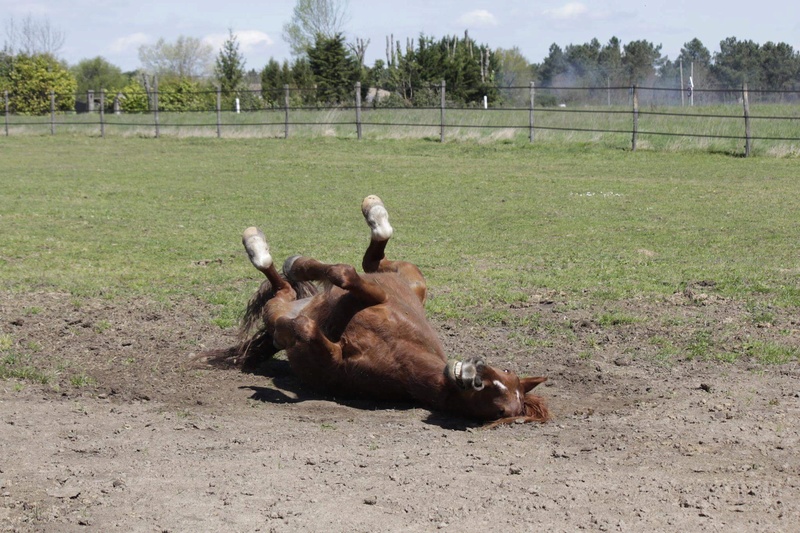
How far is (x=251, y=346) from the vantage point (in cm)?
615

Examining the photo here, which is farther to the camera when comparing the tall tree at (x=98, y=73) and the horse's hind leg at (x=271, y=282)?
the tall tree at (x=98, y=73)

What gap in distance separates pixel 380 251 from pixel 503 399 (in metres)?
1.79

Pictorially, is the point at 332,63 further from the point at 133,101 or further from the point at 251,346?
the point at 251,346

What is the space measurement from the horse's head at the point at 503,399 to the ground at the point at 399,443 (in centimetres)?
10

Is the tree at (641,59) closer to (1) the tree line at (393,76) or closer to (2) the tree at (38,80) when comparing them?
(1) the tree line at (393,76)

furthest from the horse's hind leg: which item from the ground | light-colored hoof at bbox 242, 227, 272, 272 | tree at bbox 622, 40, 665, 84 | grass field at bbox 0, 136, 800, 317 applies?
tree at bbox 622, 40, 665, 84

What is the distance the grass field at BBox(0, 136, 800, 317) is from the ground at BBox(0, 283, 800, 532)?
145cm

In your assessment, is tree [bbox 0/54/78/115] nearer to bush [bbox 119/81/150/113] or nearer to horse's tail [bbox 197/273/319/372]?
bush [bbox 119/81/150/113]

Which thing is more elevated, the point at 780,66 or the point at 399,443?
the point at 780,66

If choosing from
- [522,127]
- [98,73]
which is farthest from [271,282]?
[98,73]

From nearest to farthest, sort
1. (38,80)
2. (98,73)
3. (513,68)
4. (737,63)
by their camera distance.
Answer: (38,80) < (737,63) < (98,73) < (513,68)

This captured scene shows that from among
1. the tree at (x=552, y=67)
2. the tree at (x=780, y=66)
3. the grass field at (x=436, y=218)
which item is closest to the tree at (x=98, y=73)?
the tree at (x=552, y=67)

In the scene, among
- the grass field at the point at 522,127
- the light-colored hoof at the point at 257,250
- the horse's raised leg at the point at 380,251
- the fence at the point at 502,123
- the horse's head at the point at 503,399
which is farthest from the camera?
the fence at the point at 502,123

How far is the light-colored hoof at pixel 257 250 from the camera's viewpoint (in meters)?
6.30
